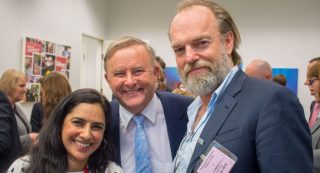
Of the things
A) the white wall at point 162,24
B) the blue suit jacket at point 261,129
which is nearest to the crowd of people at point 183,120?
the blue suit jacket at point 261,129

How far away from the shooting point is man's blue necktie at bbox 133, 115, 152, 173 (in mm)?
1690

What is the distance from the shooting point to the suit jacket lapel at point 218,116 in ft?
4.02

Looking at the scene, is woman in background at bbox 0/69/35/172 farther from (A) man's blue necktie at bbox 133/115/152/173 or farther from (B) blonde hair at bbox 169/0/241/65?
(B) blonde hair at bbox 169/0/241/65

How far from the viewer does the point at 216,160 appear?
1.18 metres

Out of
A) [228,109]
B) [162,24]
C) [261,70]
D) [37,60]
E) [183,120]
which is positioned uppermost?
[162,24]

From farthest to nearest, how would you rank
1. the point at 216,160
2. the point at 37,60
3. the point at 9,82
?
the point at 37,60
the point at 9,82
the point at 216,160

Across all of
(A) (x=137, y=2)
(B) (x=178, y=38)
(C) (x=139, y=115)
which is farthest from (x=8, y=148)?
(A) (x=137, y=2)

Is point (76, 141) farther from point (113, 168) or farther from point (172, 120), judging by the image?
A: point (172, 120)

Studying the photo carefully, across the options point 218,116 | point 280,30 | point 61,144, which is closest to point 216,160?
point 218,116

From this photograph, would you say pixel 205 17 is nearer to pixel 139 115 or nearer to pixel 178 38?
pixel 178 38

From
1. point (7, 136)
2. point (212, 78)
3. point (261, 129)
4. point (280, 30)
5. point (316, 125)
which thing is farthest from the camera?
point (280, 30)

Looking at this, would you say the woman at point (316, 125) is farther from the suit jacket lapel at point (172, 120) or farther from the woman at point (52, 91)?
the woman at point (52, 91)

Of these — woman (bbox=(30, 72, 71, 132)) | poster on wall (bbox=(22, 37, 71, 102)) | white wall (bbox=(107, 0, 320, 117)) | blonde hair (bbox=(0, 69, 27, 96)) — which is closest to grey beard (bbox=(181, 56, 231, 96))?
woman (bbox=(30, 72, 71, 132))

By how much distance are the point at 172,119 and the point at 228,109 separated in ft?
2.11
